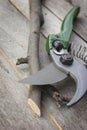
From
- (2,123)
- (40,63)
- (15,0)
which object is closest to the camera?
(2,123)

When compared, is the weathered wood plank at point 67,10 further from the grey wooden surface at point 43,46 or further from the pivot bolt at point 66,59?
the pivot bolt at point 66,59

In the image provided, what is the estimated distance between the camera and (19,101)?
88 cm

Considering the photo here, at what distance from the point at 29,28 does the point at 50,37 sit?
0.44 ft

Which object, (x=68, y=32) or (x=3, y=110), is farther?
(x=68, y=32)

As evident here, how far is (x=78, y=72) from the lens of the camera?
87 cm

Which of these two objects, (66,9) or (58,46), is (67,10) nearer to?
(66,9)

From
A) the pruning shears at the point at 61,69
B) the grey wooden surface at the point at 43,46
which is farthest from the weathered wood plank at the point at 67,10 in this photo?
the pruning shears at the point at 61,69

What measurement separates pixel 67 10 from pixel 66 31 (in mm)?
173

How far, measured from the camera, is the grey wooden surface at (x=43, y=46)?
85 cm

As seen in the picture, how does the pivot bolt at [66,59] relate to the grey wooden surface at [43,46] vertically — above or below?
above

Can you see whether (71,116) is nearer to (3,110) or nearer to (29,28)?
(3,110)

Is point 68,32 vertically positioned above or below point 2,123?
above

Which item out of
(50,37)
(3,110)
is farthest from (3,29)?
(3,110)

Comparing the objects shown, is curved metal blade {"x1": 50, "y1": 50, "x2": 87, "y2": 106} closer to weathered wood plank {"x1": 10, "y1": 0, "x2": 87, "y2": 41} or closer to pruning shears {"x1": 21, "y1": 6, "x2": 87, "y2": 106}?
pruning shears {"x1": 21, "y1": 6, "x2": 87, "y2": 106}
